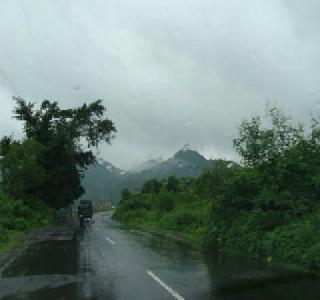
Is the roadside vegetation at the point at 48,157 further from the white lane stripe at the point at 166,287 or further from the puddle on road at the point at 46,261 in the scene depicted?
the white lane stripe at the point at 166,287

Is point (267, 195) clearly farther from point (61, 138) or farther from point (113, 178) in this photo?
point (113, 178)

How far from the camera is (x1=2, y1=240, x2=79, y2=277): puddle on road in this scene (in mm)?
14672

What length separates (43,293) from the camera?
11133 millimetres

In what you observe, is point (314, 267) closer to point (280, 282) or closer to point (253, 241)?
point (280, 282)

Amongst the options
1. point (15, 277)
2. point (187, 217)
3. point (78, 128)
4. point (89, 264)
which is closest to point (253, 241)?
point (89, 264)

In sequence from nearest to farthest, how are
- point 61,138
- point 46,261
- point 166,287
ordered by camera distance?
1. point 166,287
2. point 46,261
3. point 61,138

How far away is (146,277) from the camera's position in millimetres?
13398

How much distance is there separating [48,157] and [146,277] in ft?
136

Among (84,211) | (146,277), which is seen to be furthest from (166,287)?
(84,211)

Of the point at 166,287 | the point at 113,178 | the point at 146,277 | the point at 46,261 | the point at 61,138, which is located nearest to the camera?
the point at 166,287

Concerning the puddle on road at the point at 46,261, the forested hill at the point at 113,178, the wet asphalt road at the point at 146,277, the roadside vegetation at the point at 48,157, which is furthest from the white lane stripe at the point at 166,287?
the forested hill at the point at 113,178

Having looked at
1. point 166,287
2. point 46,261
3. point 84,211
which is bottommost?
point 166,287

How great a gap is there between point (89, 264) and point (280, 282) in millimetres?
5997

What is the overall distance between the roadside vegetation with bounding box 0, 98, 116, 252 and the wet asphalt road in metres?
24.3
